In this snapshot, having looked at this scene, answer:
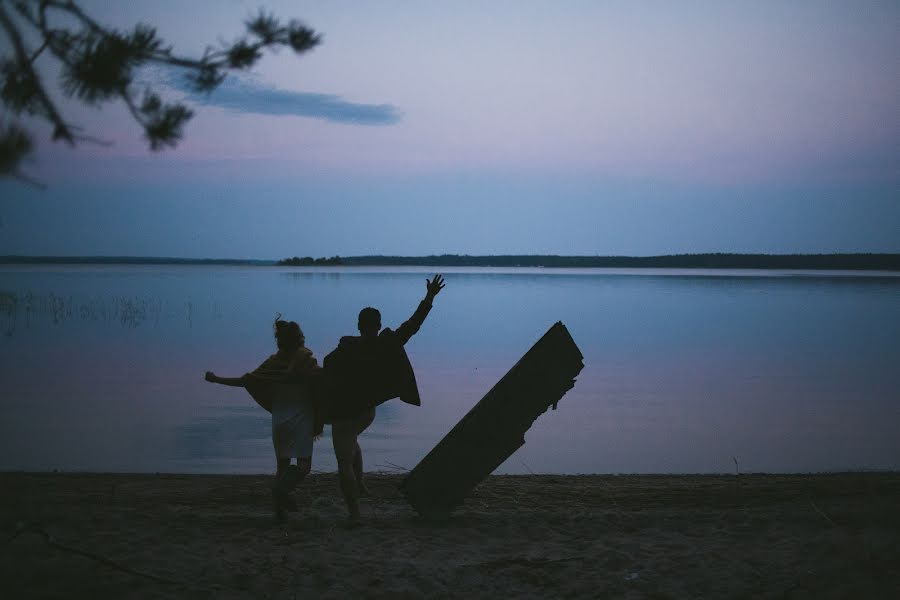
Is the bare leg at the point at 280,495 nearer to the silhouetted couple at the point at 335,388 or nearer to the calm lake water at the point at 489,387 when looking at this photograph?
the silhouetted couple at the point at 335,388

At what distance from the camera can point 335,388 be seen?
664cm

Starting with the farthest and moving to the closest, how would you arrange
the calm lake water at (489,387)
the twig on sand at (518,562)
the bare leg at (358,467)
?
the calm lake water at (489,387)
the bare leg at (358,467)
the twig on sand at (518,562)

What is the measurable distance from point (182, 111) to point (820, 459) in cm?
1076

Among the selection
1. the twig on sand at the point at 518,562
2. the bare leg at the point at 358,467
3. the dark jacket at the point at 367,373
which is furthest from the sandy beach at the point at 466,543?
the dark jacket at the point at 367,373

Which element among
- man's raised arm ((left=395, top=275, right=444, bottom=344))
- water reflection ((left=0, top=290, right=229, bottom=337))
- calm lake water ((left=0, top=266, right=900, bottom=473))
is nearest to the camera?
man's raised arm ((left=395, top=275, right=444, bottom=344))

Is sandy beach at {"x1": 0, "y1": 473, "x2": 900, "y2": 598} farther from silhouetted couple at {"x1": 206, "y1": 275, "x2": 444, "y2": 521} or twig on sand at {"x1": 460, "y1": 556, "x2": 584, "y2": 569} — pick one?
silhouetted couple at {"x1": 206, "y1": 275, "x2": 444, "y2": 521}

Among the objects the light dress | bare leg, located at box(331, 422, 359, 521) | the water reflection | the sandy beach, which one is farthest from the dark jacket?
the water reflection

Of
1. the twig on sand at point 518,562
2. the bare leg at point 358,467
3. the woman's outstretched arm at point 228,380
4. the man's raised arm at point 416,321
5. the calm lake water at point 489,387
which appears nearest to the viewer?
the twig on sand at point 518,562

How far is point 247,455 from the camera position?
11258mm

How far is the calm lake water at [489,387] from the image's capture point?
1194 cm

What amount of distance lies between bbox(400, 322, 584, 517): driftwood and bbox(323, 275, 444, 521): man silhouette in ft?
1.72

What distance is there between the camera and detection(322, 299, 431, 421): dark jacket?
6613mm

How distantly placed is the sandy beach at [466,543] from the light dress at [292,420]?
2.13ft

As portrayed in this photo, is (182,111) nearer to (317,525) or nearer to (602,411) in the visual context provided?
(317,525)
